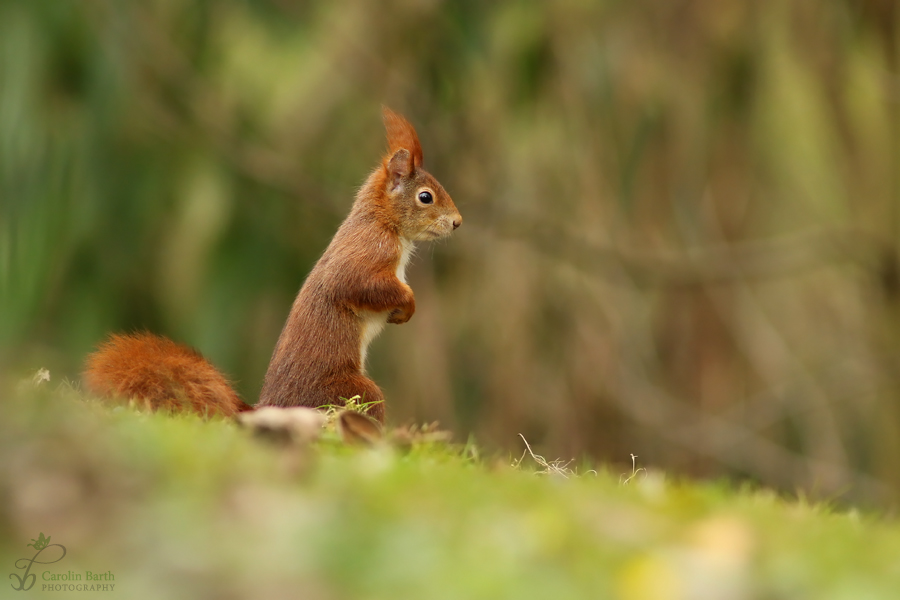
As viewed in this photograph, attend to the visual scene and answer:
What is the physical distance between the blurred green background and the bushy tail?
19.9ft

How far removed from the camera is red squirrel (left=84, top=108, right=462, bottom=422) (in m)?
4.06

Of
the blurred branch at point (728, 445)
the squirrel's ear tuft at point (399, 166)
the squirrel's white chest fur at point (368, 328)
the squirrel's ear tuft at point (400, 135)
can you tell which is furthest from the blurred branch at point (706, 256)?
the squirrel's white chest fur at point (368, 328)

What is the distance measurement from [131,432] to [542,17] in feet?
30.1

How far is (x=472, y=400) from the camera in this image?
1297cm

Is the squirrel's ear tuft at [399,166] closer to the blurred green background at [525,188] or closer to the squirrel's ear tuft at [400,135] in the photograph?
the squirrel's ear tuft at [400,135]

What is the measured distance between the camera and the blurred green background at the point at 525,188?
11.0m

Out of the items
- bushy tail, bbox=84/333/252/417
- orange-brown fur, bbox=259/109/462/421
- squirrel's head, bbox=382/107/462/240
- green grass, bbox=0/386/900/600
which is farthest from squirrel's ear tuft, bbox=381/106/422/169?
green grass, bbox=0/386/900/600

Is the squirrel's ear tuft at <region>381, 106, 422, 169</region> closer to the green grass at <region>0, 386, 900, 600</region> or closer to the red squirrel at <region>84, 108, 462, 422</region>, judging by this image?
the red squirrel at <region>84, 108, 462, 422</region>

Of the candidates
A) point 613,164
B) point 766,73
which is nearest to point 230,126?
point 613,164

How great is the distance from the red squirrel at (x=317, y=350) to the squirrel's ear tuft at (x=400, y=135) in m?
0.44

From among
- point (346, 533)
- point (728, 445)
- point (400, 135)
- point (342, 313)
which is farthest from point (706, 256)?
point (346, 533)

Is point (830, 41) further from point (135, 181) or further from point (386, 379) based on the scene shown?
point (135, 181)

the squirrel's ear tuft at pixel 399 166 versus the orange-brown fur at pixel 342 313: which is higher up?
the squirrel's ear tuft at pixel 399 166

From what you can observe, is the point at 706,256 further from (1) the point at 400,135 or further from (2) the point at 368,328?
(2) the point at 368,328
